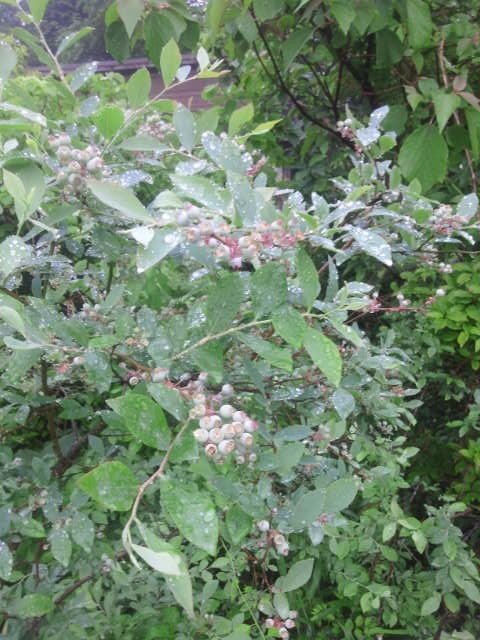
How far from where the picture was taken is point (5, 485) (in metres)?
0.94

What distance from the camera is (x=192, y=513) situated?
48 centimetres

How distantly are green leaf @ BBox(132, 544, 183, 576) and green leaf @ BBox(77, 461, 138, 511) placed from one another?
0.06 m

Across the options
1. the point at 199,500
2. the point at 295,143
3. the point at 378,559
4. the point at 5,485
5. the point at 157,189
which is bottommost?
the point at 378,559

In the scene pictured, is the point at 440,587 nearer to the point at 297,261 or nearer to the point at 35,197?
the point at 297,261

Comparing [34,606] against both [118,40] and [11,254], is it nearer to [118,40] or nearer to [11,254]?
[11,254]

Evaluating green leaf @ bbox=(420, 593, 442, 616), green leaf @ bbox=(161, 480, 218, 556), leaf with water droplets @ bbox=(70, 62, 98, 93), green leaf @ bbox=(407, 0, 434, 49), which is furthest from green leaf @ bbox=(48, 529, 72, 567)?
green leaf @ bbox=(407, 0, 434, 49)

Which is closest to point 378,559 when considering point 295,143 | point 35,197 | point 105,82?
point 35,197

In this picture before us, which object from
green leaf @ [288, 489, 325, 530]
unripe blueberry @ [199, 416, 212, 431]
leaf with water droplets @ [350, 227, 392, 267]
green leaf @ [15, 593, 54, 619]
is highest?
leaf with water droplets @ [350, 227, 392, 267]

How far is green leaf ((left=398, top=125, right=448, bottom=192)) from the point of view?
1636 millimetres

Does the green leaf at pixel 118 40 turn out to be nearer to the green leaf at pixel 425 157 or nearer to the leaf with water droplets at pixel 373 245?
the green leaf at pixel 425 157

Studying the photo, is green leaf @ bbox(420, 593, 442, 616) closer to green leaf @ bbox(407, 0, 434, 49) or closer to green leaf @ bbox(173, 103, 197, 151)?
green leaf @ bbox(173, 103, 197, 151)

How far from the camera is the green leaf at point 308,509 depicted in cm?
74

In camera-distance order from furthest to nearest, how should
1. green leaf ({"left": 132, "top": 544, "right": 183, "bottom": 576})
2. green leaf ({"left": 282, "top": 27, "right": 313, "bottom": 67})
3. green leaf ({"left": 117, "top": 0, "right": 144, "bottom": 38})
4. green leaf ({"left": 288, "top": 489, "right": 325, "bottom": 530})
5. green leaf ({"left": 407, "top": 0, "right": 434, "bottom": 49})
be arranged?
green leaf ({"left": 282, "top": 27, "right": 313, "bottom": 67})
green leaf ({"left": 407, "top": 0, "right": 434, "bottom": 49})
green leaf ({"left": 117, "top": 0, "right": 144, "bottom": 38})
green leaf ({"left": 288, "top": 489, "right": 325, "bottom": 530})
green leaf ({"left": 132, "top": 544, "right": 183, "bottom": 576})

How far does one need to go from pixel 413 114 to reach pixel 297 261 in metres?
1.61
